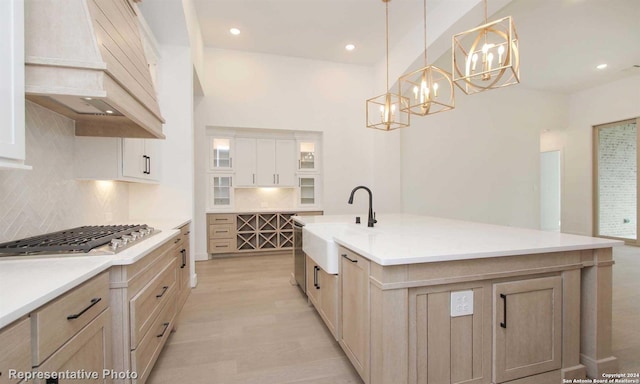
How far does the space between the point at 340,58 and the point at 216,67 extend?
2.22m

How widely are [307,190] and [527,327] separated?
4.41m

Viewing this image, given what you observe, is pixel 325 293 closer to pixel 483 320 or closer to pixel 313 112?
pixel 483 320

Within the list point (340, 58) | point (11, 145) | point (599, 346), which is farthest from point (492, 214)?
point (11, 145)

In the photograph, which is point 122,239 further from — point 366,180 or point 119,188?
point 366,180

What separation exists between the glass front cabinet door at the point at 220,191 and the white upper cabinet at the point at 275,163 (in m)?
0.53

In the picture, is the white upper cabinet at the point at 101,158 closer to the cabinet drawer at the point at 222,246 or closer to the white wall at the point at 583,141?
the cabinet drawer at the point at 222,246

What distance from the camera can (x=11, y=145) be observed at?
3.66 feet

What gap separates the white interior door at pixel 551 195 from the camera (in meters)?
7.92

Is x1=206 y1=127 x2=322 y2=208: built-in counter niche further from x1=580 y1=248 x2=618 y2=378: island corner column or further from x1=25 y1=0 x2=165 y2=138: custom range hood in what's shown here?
x1=580 y1=248 x2=618 y2=378: island corner column

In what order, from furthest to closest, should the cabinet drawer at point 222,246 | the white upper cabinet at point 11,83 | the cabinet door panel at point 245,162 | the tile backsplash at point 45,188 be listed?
the cabinet door panel at point 245,162, the cabinet drawer at point 222,246, the tile backsplash at point 45,188, the white upper cabinet at point 11,83

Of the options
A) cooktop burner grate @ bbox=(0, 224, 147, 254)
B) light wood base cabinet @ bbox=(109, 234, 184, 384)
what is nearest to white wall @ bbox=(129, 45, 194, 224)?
light wood base cabinet @ bbox=(109, 234, 184, 384)

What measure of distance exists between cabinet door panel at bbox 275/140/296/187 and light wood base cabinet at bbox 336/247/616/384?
12.8 ft

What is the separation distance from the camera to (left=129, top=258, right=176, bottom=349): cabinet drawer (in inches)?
58.5

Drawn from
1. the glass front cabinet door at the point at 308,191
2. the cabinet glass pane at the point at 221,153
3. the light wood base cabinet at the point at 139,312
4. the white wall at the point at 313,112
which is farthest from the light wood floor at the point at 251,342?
the cabinet glass pane at the point at 221,153
